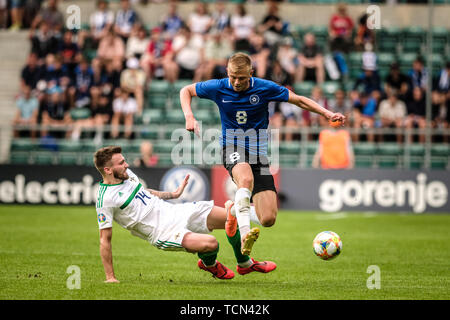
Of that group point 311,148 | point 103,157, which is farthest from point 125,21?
point 103,157

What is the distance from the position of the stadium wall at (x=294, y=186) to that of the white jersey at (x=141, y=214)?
1053 cm

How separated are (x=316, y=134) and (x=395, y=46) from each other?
5.74m

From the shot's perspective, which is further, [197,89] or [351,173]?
[351,173]

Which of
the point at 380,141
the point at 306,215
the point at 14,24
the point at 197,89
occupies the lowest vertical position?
the point at 306,215

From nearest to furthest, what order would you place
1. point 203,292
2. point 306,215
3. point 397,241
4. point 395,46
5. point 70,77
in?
point 203,292
point 397,241
point 306,215
point 70,77
point 395,46

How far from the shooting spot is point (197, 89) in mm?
9086

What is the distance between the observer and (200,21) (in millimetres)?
22641

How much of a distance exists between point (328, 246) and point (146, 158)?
11198 mm

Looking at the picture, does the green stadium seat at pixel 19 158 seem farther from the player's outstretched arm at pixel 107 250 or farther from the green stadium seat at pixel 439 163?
the player's outstretched arm at pixel 107 250

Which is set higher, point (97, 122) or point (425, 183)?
point (97, 122)

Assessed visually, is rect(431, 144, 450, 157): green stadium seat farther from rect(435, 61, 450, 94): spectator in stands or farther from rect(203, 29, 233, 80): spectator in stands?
rect(203, 29, 233, 80): spectator in stands

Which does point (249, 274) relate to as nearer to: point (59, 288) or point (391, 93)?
point (59, 288)

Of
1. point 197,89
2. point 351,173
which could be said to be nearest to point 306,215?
point 351,173

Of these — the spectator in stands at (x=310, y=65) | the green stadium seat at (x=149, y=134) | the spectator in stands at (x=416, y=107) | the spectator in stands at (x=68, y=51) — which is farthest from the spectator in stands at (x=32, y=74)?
the spectator in stands at (x=416, y=107)
